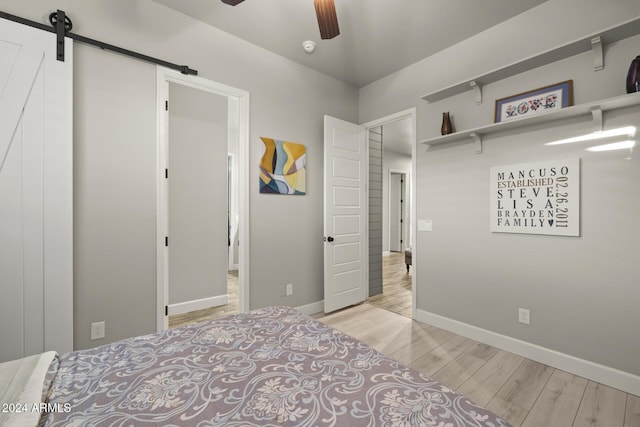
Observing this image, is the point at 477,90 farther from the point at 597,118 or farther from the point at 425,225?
the point at 425,225

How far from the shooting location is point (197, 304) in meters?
3.51

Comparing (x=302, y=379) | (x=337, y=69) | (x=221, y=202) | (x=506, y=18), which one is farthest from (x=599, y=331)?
(x=221, y=202)

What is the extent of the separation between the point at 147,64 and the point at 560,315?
12.5 feet

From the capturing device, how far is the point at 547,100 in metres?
2.24

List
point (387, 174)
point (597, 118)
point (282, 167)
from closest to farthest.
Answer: point (597, 118) → point (282, 167) → point (387, 174)

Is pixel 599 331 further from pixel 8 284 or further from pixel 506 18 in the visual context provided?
pixel 8 284

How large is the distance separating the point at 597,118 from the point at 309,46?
96.3 inches

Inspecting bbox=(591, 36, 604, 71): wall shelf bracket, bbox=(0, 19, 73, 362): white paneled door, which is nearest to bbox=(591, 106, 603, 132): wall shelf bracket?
bbox=(591, 36, 604, 71): wall shelf bracket

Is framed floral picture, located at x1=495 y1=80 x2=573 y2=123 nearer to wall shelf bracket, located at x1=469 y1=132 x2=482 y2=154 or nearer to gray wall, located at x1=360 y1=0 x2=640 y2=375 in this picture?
gray wall, located at x1=360 y1=0 x2=640 y2=375

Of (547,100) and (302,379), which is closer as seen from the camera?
(302,379)

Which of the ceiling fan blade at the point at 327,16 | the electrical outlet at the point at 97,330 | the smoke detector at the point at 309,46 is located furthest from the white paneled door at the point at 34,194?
the smoke detector at the point at 309,46

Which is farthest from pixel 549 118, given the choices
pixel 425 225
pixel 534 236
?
pixel 425 225

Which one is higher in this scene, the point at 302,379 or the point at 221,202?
the point at 221,202

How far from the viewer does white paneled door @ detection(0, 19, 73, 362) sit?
1728 mm
